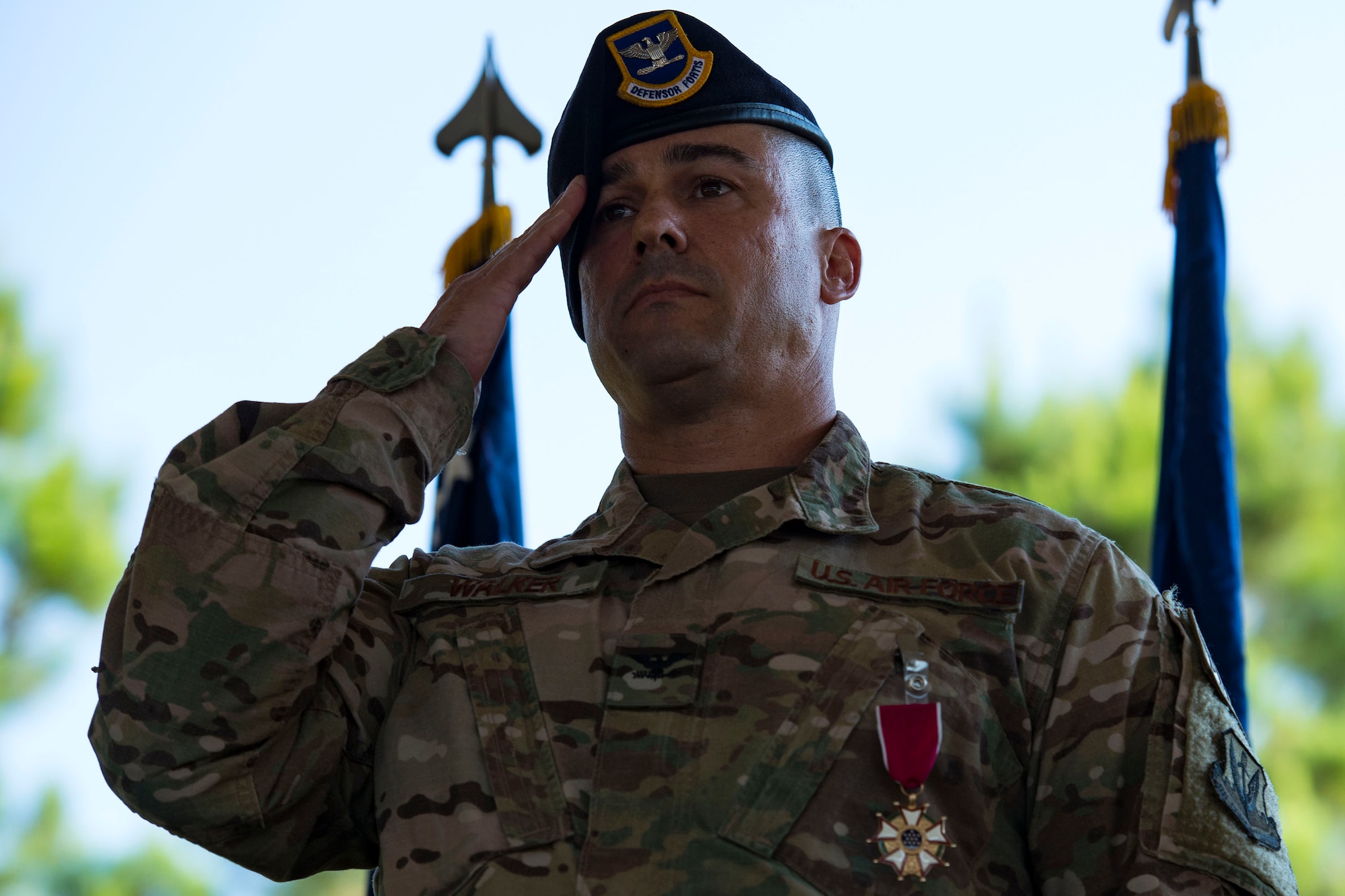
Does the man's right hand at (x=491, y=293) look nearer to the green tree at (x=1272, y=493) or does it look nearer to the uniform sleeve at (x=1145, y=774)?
the uniform sleeve at (x=1145, y=774)

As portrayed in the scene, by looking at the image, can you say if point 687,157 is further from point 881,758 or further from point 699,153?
point 881,758

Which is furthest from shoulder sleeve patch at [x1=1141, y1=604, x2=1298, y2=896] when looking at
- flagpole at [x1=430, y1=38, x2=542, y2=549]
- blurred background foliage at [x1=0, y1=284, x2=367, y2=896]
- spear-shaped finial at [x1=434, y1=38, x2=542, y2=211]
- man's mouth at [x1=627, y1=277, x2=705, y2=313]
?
blurred background foliage at [x1=0, y1=284, x2=367, y2=896]

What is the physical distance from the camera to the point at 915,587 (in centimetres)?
145

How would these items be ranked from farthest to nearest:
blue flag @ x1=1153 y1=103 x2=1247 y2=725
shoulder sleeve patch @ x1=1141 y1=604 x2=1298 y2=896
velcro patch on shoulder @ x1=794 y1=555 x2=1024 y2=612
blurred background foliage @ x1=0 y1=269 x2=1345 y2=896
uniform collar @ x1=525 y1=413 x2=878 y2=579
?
blurred background foliage @ x1=0 y1=269 x2=1345 y2=896, blue flag @ x1=1153 y1=103 x2=1247 y2=725, uniform collar @ x1=525 y1=413 x2=878 y2=579, velcro patch on shoulder @ x1=794 y1=555 x2=1024 y2=612, shoulder sleeve patch @ x1=1141 y1=604 x2=1298 y2=896

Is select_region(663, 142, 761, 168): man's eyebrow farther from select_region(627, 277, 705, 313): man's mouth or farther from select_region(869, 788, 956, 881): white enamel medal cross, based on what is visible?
select_region(869, 788, 956, 881): white enamel medal cross

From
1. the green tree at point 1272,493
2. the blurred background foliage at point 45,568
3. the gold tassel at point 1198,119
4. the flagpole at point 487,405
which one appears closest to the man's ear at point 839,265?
the flagpole at point 487,405

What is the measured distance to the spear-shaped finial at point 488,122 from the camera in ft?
9.99

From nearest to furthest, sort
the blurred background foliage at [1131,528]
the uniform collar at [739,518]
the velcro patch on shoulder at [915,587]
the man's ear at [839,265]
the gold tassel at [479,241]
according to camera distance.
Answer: the velcro patch on shoulder at [915,587] < the uniform collar at [739,518] < the man's ear at [839,265] < the gold tassel at [479,241] < the blurred background foliage at [1131,528]

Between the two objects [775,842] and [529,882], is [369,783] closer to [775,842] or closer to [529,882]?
[529,882]

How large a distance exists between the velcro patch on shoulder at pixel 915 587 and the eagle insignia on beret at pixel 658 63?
0.67m

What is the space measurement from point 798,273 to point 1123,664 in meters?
0.68

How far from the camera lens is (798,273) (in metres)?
1.79

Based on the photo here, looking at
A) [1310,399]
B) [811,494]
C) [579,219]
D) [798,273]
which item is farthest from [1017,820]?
[1310,399]

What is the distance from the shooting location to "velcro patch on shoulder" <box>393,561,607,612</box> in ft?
5.14
